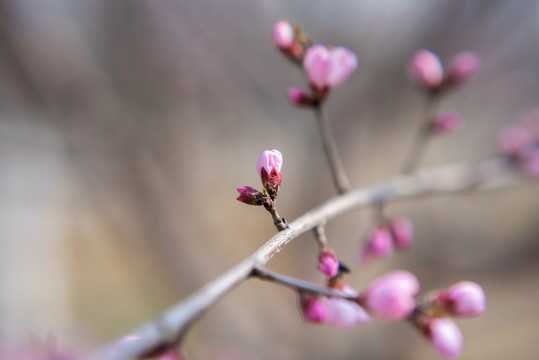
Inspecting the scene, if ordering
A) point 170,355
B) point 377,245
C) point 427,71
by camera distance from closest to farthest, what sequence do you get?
point 170,355 → point 377,245 → point 427,71

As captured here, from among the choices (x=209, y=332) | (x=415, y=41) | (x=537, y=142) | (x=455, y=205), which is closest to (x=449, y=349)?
(x=537, y=142)

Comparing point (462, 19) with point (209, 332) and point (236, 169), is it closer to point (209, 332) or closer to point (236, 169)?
point (236, 169)

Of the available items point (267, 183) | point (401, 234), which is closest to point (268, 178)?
point (267, 183)

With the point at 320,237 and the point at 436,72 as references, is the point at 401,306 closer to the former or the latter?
the point at 320,237

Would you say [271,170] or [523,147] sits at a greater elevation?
[523,147]

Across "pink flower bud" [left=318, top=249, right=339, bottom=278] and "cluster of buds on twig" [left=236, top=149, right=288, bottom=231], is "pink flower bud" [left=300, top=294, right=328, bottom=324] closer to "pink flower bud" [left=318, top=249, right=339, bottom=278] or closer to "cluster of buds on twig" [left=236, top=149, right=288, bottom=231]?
"pink flower bud" [left=318, top=249, right=339, bottom=278]

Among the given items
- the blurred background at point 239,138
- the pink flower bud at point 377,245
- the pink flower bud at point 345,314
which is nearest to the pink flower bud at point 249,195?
the pink flower bud at point 345,314

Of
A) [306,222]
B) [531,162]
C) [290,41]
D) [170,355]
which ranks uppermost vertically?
[290,41]
